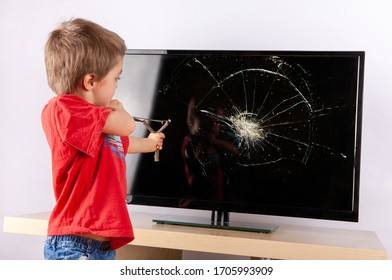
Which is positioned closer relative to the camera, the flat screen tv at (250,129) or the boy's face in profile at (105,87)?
the boy's face in profile at (105,87)

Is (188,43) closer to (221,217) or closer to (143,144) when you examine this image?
(221,217)

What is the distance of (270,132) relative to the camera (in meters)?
2.13

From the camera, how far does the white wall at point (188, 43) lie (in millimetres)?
2344

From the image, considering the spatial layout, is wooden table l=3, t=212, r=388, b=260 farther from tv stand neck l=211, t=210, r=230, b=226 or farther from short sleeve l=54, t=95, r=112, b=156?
short sleeve l=54, t=95, r=112, b=156

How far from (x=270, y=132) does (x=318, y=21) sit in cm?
59

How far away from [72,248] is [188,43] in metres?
1.33

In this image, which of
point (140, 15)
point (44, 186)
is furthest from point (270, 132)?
point (44, 186)

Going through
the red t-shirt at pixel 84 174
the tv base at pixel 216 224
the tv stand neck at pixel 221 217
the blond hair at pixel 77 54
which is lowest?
the tv base at pixel 216 224

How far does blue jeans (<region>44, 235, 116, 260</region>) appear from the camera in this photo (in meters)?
1.50

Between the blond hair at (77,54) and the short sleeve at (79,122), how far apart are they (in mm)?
63

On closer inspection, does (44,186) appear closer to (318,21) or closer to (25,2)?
(25,2)

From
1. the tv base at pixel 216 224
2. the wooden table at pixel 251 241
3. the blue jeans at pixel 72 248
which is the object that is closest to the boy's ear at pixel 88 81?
the blue jeans at pixel 72 248

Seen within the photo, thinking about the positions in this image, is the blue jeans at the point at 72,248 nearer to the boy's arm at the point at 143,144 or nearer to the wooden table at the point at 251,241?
the boy's arm at the point at 143,144
